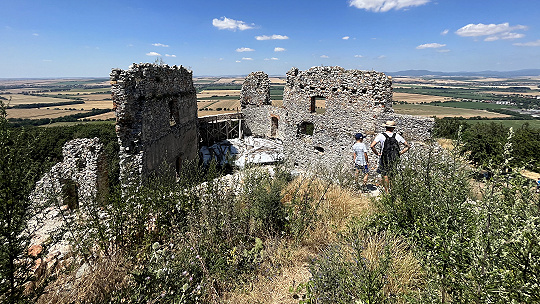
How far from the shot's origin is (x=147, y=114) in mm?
9133

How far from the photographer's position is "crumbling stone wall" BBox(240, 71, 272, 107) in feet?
67.8

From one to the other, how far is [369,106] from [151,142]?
7918mm

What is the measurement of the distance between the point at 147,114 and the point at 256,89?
12.7m

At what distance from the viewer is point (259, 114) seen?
21172mm

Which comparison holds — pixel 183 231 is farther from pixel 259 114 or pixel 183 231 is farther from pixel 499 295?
pixel 259 114

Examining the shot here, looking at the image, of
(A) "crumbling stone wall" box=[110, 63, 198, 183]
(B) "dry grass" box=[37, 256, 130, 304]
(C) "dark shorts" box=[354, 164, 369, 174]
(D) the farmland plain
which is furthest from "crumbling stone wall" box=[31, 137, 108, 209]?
(C) "dark shorts" box=[354, 164, 369, 174]

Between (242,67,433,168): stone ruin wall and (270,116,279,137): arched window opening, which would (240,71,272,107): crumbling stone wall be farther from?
(242,67,433,168): stone ruin wall

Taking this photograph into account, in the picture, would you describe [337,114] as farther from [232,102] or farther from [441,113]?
[232,102]

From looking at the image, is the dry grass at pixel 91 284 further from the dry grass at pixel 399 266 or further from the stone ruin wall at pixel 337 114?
the stone ruin wall at pixel 337 114

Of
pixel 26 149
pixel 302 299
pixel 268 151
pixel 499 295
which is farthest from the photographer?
pixel 268 151

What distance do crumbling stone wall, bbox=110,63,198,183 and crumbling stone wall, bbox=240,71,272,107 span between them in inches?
344

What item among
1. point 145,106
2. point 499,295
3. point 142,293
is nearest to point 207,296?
point 142,293

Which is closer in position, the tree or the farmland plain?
the tree

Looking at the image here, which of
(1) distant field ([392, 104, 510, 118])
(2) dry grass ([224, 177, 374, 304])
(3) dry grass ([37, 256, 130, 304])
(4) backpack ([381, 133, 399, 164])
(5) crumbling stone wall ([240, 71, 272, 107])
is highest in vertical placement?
(5) crumbling stone wall ([240, 71, 272, 107])
